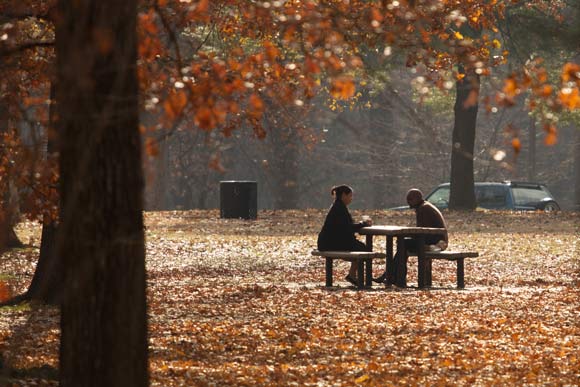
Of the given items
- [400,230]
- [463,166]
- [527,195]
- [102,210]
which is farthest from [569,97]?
[527,195]

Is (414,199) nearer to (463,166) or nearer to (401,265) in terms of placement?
(401,265)

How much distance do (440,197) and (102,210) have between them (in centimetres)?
3125

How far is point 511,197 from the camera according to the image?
36188 millimetres

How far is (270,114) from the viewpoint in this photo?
40.7 meters

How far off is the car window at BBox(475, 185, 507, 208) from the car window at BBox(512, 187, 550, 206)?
360 millimetres

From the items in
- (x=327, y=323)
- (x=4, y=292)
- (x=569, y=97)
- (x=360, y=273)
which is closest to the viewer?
(x=569, y=97)

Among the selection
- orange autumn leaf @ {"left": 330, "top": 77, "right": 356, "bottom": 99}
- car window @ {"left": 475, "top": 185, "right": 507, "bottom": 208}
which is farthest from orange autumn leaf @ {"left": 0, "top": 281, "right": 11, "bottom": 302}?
car window @ {"left": 475, "top": 185, "right": 507, "bottom": 208}

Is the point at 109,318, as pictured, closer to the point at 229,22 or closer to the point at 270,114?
the point at 229,22

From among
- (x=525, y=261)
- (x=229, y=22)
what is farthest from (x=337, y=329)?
(x=525, y=261)

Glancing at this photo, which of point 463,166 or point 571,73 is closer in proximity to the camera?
point 571,73

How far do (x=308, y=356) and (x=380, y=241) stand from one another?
14.8 meters

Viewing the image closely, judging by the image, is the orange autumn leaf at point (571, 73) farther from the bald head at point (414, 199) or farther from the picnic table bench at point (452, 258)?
the bald head at point (414, 199)

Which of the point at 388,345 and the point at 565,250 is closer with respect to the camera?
the point at 388,345

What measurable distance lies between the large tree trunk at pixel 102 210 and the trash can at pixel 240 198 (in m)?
24.7
